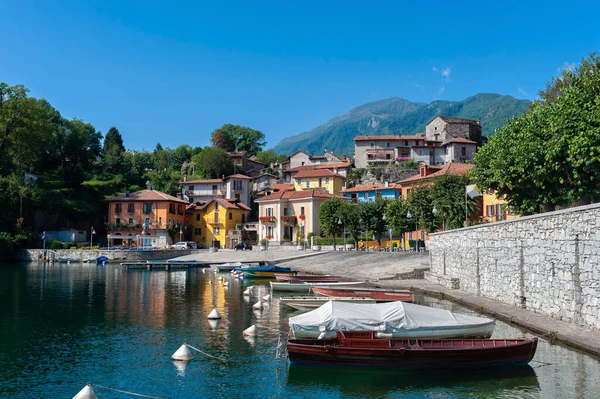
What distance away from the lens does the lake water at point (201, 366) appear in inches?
577

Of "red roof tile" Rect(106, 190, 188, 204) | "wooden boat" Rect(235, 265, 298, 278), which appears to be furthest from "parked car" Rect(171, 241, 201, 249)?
"wooden boat" Rect(235, 265, 298, 278)

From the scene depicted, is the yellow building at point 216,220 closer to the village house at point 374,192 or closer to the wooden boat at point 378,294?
the village house at point 374,192

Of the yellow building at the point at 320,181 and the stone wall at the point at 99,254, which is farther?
the yellow building at the point at 320,181

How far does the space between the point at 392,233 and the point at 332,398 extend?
50.7m

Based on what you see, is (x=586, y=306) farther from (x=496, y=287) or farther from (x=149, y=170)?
(x=149, y=170)

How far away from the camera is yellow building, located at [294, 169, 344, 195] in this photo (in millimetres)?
93438

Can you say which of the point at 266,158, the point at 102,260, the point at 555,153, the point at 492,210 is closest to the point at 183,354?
the point at 555,153

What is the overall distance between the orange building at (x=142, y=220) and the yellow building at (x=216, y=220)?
528 cm

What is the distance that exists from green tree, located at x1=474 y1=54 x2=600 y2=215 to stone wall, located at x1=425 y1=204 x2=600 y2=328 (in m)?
4.75

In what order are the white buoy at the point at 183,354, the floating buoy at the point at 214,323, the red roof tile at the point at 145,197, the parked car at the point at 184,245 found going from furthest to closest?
the red roof tile at the point at 145,197
the parked car at the point at 184,245
the floating buoy at the point at 214,323
the white buoy at the point at 183,354

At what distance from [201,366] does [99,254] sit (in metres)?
64.4

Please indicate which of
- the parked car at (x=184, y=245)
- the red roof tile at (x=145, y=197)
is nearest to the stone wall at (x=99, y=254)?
the parked car at (x=184, y=245)

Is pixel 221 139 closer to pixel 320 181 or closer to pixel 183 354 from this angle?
pixel 320 181

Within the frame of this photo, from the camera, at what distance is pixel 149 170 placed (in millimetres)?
Result: 118250
